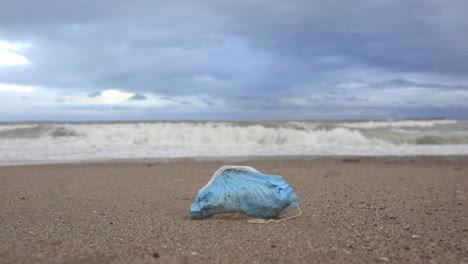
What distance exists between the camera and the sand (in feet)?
11.1

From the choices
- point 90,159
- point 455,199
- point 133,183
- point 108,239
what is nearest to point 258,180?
point 108,239

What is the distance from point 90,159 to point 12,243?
10072 mm

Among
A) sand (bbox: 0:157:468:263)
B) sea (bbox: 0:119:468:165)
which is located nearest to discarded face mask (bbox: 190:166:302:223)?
sand (bbox: 0:157:468:263)

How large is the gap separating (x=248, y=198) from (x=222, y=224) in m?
0.43

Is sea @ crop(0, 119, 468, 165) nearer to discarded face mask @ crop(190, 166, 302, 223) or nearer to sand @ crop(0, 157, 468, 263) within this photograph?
sand @ crop(0, 157, 468, 263)

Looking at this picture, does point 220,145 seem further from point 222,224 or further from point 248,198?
point 222,224

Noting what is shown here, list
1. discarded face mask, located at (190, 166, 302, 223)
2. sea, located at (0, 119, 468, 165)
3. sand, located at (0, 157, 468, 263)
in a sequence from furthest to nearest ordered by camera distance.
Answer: sea, located at (0, 119, 468, 165), discarded face mask, located at (190, 166, 302, 223), sand, located at (0, 157, 468, 263)

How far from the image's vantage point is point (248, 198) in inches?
184

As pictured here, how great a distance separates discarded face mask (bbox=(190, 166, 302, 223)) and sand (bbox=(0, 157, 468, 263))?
0.44 feet

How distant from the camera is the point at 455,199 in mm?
6164

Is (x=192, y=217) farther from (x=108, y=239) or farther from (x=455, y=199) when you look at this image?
(x=455, y=199)

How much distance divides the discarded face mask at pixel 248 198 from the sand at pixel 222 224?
0.14m

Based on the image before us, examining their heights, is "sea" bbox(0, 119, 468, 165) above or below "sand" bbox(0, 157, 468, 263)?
above

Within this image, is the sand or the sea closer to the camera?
the sand
